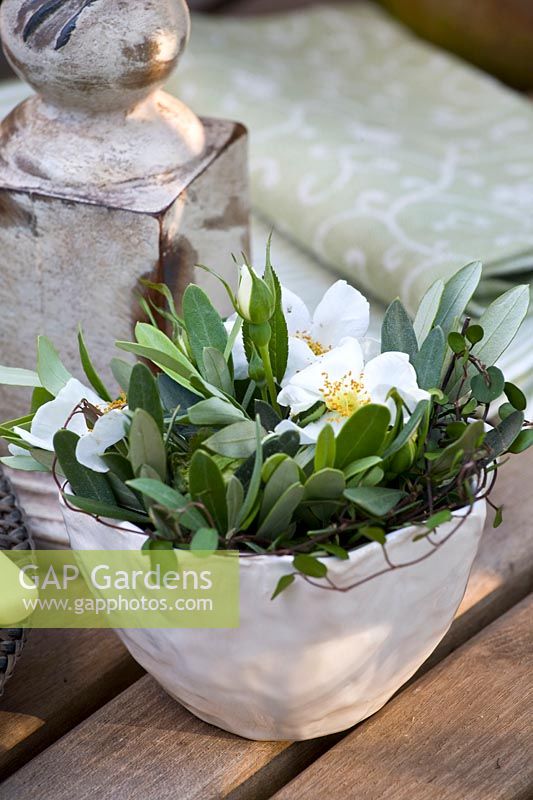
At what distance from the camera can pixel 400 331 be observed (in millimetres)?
427

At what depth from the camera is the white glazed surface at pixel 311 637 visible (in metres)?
0.38

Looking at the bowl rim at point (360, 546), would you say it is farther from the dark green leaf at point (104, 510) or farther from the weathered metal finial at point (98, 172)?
the weathered metal finial at point (98, 172)

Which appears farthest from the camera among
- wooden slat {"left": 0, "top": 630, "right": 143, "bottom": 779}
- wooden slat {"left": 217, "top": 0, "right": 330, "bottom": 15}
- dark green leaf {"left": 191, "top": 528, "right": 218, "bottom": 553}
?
wooden slat {"left": 217, "top": 0, "right": 330, "bottom": 15}

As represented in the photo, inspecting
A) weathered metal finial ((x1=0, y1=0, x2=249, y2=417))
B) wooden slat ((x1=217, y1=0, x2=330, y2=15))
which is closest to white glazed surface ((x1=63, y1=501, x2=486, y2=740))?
weathered metal finial ((x1=0, y1=0, x2=249, y2=417))

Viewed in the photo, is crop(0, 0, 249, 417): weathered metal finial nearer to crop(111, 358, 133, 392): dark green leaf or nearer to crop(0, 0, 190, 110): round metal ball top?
crop(0, 0, 190, 110): round metal ball top

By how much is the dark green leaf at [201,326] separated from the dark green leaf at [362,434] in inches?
3.1

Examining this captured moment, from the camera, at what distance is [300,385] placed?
1.30ft

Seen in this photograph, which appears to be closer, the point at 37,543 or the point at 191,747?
the point at 191,747

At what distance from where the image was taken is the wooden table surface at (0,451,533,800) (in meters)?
0.44

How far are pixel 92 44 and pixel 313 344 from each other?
0.21 meters

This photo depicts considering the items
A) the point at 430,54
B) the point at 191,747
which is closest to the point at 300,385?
the point at 191,747

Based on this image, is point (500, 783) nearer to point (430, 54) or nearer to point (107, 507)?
point (107, 507)

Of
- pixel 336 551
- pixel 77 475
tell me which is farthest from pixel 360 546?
pixel 77 475

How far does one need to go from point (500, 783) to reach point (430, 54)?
98 cm
